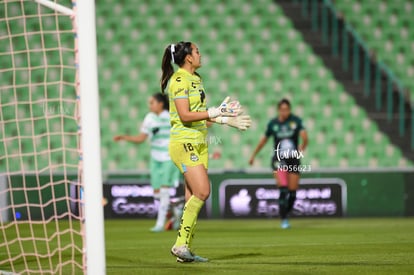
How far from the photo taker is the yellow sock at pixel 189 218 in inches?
314

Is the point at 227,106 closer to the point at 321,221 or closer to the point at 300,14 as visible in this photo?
the point at 321,221

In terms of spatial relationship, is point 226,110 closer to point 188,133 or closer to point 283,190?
point 188,133

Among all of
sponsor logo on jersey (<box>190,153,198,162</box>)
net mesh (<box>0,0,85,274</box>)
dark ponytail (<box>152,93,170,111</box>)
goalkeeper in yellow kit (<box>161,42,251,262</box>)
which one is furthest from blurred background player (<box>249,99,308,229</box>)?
sponsor logo on jersey (<box>190,153,198,162</box>)

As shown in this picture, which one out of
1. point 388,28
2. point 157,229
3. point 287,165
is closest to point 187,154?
point 157,229

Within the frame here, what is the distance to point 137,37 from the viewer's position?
19688 mm

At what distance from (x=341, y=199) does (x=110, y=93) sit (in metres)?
5.55

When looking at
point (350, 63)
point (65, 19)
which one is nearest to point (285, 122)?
point (350, 63)

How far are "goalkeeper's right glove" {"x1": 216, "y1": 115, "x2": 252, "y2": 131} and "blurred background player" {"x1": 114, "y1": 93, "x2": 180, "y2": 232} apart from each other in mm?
5904

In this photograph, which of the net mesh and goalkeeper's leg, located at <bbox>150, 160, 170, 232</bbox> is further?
the net mesh

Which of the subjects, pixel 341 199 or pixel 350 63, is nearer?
pixel 341 199

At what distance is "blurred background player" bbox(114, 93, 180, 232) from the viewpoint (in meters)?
13.6

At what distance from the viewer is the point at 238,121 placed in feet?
25.1

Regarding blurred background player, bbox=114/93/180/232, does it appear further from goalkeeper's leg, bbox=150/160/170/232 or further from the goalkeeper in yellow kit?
the goalkeeper in yellow kit

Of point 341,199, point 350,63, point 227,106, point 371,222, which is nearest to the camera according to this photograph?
point 227,106
